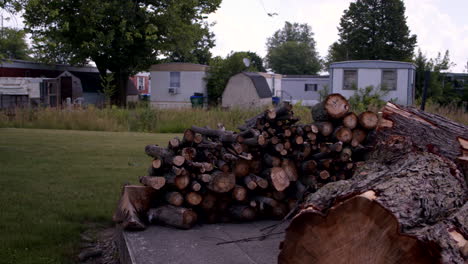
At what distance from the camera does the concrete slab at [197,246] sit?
15.7 feet

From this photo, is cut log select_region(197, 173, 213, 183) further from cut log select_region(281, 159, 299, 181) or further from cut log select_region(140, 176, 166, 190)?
cut log select_region(281, 159, 299, 181)

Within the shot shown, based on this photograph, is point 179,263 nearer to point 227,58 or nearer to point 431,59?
point 227,58

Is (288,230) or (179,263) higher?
(288,230)

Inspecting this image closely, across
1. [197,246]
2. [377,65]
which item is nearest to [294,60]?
[377,65]

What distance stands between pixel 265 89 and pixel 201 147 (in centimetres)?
2539

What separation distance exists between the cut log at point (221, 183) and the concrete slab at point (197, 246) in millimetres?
428

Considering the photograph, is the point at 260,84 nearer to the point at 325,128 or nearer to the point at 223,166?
the point at 325,128

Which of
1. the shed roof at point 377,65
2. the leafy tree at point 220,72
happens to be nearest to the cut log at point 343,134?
the shed roof at point 377,65

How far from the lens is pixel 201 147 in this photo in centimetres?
630

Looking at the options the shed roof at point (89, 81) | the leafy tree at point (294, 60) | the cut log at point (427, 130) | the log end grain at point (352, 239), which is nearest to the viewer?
the log end grain at point (352, 239)

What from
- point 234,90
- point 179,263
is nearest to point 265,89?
point 234,90

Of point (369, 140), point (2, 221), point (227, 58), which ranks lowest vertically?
point (2, 221)

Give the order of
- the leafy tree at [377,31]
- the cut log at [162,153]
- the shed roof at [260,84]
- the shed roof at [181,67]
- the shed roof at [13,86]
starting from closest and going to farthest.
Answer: the cut log at [162,153], the shed roof at [13,86], the shed roof at [260,84], the shed roof at [181,67], the leafy tree at [377,31]

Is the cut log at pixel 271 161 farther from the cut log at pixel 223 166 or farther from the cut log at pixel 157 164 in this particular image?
the cut log at pixel 157 164
